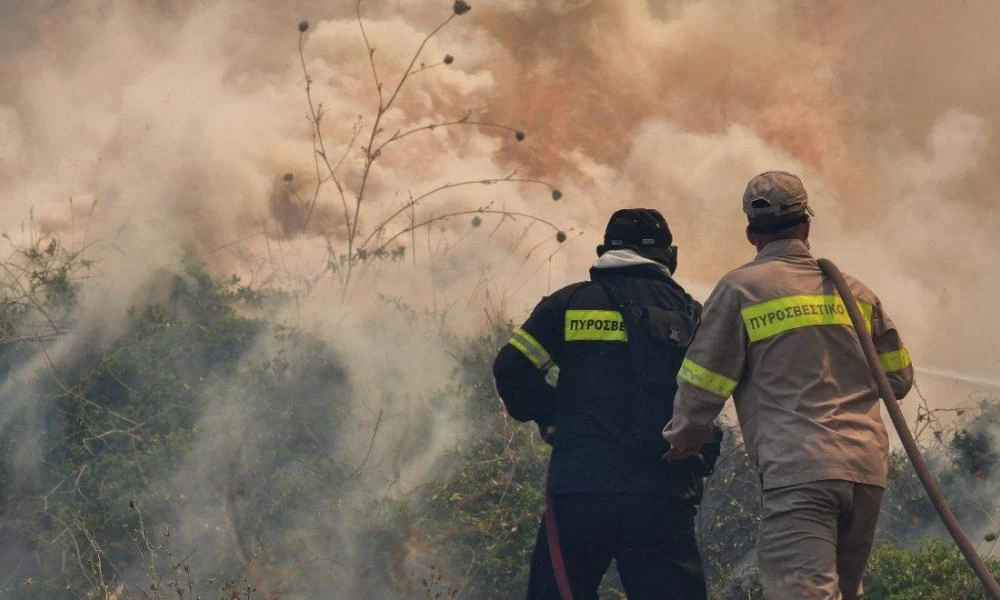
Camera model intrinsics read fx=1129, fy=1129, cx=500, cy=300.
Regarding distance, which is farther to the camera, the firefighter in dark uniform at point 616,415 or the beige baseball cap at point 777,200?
the firefighter in dark uniform at point 616,415

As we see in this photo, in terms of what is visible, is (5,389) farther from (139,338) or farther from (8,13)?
(8,13)

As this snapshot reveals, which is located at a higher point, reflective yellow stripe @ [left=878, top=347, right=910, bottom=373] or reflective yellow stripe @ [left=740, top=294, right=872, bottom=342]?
reflective yellow stripe @ [left=740, top=294, right=872, bottom=342]

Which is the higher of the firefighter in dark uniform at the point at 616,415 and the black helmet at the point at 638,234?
the black helmet at the point at 638,234

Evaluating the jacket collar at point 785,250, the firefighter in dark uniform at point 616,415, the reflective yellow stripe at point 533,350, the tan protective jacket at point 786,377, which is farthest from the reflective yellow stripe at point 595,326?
the jacket collar at point 785,250

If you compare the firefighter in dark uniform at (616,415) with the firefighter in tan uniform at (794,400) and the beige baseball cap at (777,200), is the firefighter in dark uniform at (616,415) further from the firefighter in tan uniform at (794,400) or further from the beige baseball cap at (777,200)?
the beige baseball cap at (777,200)

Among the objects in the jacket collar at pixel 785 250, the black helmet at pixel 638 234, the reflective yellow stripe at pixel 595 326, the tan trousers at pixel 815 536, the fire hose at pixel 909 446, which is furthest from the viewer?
the black helmet at pixel 638 234

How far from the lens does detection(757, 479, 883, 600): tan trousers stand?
329 centimetres

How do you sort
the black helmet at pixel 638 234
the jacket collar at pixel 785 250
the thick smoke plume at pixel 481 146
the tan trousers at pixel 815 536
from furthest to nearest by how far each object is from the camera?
the thick smoke plume at pixel 481 146
the black helmet at pixel 638 234
the jacket collar at pixel 785 250
the tan trousers at pixel 815 536

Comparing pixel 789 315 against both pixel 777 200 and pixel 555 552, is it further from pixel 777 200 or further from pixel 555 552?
pixel 555 552

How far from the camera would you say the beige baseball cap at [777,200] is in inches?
144

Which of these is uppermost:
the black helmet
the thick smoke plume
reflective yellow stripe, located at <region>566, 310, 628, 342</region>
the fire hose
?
the thick smoke plume

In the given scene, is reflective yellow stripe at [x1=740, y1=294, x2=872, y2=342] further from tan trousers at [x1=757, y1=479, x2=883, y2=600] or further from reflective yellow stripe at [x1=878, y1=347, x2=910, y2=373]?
tan trousers at [x1=757, y1=479, x2=883, y2=600]

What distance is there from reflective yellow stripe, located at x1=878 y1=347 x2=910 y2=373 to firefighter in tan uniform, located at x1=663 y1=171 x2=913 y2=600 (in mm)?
103

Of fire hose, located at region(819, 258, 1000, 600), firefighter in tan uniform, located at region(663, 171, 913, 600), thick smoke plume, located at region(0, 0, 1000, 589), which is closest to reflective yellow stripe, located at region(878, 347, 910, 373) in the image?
firefighter in tan uniform, located at region(663, 171, 913, 600)
